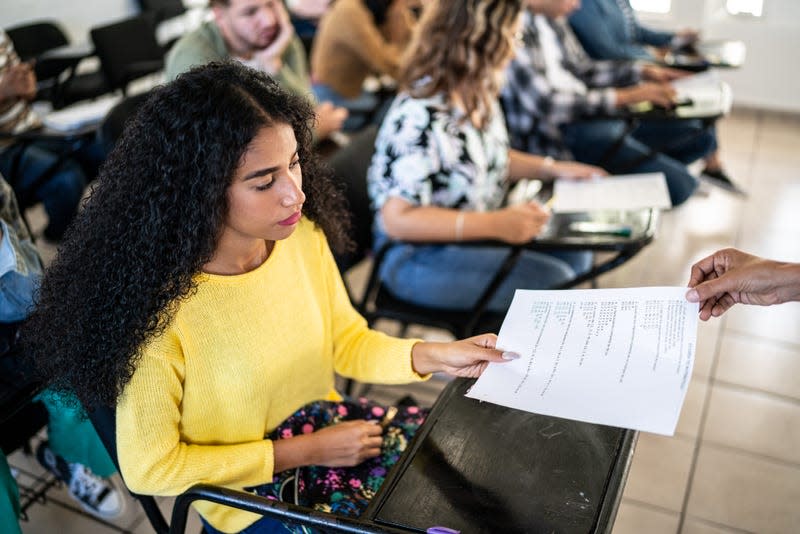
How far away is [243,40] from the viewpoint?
8.45 ft

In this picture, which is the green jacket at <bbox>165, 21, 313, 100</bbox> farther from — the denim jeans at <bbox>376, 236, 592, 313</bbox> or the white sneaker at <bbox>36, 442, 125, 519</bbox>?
the white sneaker at <bbox>36, 442, 125, 519</bbox>

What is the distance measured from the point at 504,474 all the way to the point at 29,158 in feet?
8.53

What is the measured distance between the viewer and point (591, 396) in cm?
89

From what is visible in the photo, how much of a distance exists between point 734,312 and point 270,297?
203 centimetres

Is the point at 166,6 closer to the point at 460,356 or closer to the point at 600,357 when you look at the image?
A: the point at 460,356

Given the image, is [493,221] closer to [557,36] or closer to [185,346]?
[185,346]

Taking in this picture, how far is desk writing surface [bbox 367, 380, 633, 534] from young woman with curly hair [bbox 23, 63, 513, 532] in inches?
4.0

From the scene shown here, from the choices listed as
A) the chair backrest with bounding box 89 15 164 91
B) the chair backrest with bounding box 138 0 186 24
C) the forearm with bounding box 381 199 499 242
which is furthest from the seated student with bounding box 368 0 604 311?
the chair backrest with bounding box 138 0 186 24

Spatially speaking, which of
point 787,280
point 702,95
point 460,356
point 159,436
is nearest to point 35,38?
point 702,95

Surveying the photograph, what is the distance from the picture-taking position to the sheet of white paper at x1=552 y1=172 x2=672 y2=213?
5.97 feet

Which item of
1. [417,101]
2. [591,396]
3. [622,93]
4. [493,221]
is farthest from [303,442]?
[622,93]

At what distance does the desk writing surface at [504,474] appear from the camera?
921 millimetres

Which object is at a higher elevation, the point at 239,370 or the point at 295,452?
the point at 239,370

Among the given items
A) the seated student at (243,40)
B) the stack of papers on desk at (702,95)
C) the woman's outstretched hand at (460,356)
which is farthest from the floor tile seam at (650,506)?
the seated student at (243,40)
